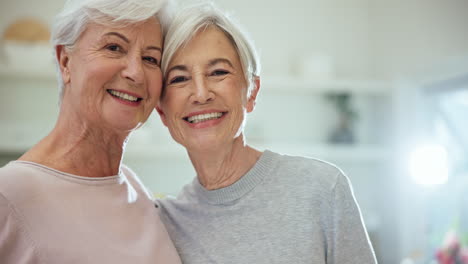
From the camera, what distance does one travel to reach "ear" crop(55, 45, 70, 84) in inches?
46.3

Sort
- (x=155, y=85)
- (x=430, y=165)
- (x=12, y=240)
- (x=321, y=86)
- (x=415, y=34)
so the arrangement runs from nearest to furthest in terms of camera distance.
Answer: (x=12, y=240) < (x=155, y=85) < (x=430, y=165) < (x=415, y=34) < (x=321, y=86)

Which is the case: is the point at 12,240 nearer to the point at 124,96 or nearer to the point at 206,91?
the point at 124,96

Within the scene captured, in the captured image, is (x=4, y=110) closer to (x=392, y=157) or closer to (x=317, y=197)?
(x=317, y=197)

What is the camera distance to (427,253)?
3.29 meters

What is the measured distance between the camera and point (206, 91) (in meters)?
1.23

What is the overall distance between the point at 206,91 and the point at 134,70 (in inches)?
8.3

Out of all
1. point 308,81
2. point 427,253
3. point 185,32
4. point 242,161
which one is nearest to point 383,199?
point 427,253

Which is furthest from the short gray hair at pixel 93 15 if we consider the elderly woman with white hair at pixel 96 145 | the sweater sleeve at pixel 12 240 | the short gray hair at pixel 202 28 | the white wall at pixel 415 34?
the white wall at pixel 415 34

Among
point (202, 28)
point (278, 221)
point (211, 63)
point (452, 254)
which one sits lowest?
point (452, 254)

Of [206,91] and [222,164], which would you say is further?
[222,164]

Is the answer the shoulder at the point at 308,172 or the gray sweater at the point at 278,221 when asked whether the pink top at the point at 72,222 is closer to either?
the gray sweater at the point at 278,221

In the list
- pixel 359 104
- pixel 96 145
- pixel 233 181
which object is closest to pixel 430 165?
pixel 359 104

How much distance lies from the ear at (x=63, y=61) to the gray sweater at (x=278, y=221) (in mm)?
537

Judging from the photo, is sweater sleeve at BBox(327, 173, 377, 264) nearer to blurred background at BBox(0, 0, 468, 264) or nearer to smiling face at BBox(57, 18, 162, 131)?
smiling face at BBox(57, 18, 162, 131)
